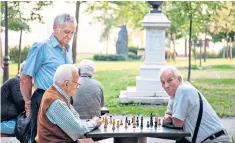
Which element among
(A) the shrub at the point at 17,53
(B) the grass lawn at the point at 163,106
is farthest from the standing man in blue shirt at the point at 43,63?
(A) the shrub at the point at 17,53

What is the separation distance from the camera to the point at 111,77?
25109 mm

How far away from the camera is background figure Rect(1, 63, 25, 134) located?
6.91m

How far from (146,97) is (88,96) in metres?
7.70

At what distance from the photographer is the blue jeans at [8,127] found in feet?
22.7

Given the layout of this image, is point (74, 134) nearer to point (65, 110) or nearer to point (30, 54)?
point (65, 110)

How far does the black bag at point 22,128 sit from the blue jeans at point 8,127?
0.95 ft

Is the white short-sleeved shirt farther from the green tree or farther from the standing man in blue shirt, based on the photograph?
the green tree

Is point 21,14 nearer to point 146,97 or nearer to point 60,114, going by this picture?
point 146,97

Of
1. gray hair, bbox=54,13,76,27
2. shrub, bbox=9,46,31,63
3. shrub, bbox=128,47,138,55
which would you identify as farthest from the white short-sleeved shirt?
Answer: shrub, bbox=128,47,138,55

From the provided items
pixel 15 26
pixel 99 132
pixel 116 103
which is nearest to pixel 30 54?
pixel 99 132

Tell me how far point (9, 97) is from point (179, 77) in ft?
8.18

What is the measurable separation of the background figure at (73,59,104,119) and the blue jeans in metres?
0.75

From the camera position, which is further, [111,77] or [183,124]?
[111,77]

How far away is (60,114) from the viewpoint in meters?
4.69
